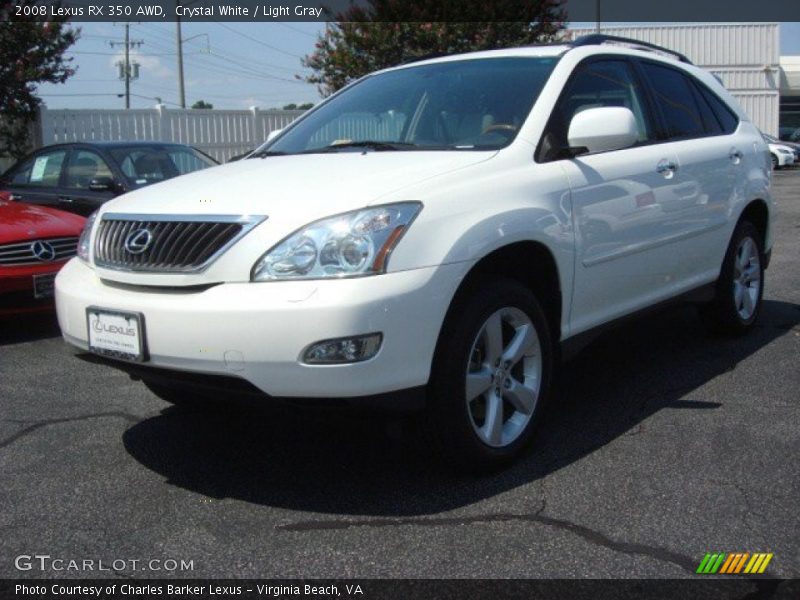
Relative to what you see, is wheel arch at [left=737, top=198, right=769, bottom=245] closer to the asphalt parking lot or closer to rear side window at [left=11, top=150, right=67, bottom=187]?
the asphalt parking lot

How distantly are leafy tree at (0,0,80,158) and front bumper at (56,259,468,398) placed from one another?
1371cm

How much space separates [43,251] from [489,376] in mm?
4042

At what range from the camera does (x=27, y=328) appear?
689 cm

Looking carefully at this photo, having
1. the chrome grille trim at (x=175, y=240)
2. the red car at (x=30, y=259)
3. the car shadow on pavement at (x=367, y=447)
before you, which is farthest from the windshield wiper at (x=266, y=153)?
the red car at (x=30, y=259)

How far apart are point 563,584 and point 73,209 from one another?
721cm

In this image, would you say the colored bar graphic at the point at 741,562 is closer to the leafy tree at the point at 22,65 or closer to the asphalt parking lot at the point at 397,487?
the asphalt parking lot at the point at 397,487

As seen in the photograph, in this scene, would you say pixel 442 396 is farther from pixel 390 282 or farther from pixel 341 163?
pixel 341 163

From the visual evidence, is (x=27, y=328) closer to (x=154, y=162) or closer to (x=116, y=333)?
(x=154, y=162)

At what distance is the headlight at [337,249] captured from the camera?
10.3 feet

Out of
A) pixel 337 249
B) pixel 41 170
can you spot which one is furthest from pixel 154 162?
pixel 337 249

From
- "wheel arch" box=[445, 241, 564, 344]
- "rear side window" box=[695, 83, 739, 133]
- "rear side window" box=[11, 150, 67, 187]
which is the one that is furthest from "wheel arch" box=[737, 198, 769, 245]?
"rear side window" box=[11, 150, 67, 187]

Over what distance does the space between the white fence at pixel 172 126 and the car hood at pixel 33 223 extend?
7176 millimetres

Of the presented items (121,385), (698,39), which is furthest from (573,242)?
(698,39)

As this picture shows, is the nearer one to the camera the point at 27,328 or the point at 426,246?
the point at 426,246
